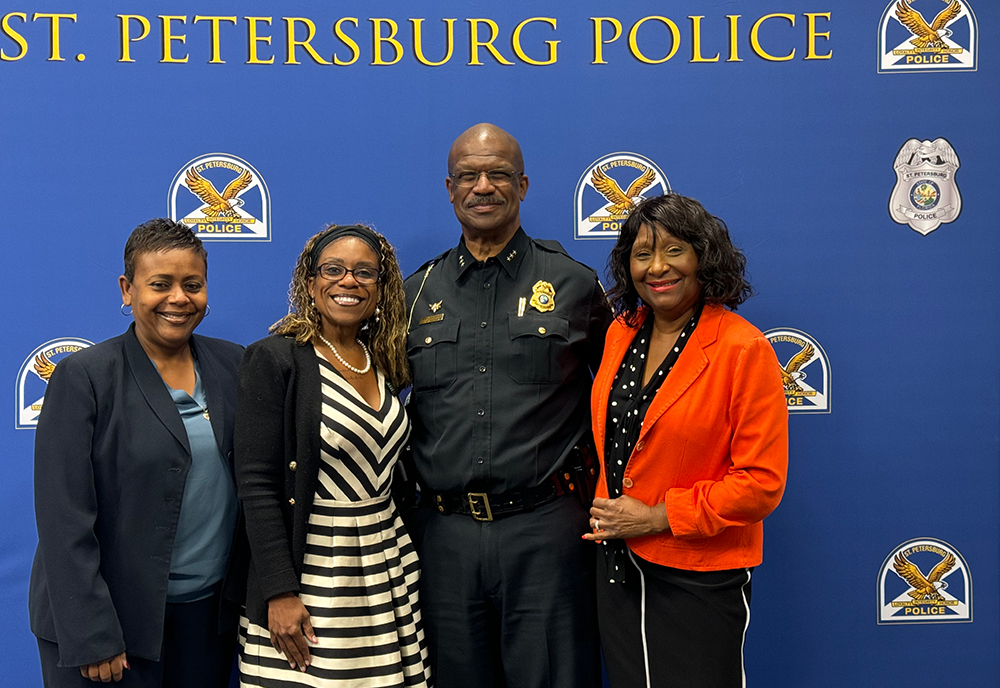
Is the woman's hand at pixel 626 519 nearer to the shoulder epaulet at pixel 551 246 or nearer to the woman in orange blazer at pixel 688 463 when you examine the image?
the woman in orange blazer at pixel 688 463

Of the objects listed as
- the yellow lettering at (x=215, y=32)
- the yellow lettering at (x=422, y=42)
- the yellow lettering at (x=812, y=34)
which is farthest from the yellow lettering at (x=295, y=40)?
the yellow lettering at (x=812, y=34)

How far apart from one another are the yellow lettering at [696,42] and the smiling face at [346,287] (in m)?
1.27

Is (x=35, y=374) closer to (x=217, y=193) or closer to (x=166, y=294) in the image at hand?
(x=217, y=193)

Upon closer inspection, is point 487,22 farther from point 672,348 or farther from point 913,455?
point 913,455

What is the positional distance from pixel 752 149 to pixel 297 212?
1463mm

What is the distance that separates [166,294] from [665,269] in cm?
118

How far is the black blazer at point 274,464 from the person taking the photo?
173 cm

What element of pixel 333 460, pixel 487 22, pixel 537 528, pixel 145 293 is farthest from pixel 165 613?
pixel 487 22

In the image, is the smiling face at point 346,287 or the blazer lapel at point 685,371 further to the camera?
the smiling face at point 346,287

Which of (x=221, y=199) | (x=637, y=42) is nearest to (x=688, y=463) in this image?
(x=637, y=42)

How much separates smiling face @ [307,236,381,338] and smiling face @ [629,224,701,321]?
0.65 m

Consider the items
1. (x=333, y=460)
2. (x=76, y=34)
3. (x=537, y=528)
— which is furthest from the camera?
(x=76, y=34)

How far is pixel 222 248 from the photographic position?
8.00 ft

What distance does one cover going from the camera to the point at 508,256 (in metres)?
2.11
